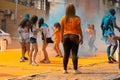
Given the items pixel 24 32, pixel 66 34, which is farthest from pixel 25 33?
pixel 66 34

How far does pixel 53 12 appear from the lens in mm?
25609

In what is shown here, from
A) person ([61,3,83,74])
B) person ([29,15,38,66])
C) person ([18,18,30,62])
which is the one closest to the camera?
person ([61,3,83,74])

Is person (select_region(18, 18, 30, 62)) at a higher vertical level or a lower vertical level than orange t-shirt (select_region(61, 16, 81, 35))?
lower

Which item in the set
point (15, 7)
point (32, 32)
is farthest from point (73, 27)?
point (15, 7)

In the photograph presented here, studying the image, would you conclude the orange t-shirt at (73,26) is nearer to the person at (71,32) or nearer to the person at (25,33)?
the person at (71,32)

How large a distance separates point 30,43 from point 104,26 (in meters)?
2.69

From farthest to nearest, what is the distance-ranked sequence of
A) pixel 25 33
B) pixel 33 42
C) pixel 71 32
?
pixel 25 33 < pixel 33 42 < pixel 71 32

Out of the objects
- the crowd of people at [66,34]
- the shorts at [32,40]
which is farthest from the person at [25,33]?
the shorts at [32,40]

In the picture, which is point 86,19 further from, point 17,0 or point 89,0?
point 17,0

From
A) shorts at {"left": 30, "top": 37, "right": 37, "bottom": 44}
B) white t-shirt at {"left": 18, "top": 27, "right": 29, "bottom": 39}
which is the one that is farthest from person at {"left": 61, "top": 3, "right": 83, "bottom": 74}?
white t-shirt at {"left": 18, "top": 27, "right": 29, "bottom": 39}

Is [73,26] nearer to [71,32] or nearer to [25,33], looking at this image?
[71,32]

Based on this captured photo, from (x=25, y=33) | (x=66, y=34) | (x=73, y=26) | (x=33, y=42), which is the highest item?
(x=73, y=26)

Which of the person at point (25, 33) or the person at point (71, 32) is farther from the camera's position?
the person at point (25, 33)

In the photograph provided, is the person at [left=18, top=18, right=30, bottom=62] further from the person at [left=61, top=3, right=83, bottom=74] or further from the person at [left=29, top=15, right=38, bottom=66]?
the person at [left=61, top=3, right=83, bottom=74]
